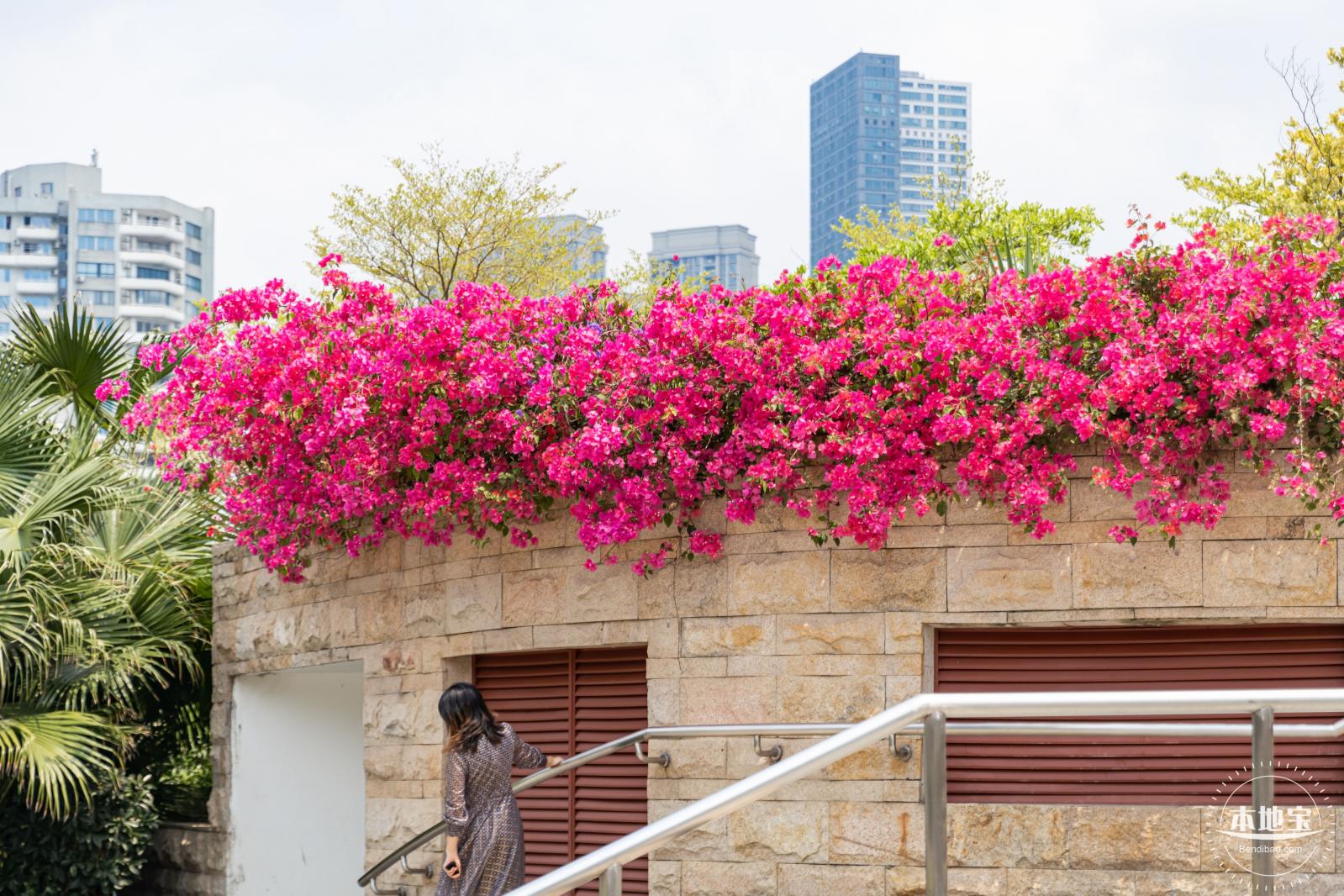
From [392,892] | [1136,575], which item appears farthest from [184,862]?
[1136,575]

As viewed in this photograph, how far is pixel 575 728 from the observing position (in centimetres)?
946

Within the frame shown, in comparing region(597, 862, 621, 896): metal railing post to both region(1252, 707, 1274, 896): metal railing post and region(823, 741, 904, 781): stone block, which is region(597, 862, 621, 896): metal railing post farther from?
region(823, 741, 904, 781): stone block

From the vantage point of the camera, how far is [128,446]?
1388cm

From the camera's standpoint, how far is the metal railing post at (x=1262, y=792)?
3.71 m

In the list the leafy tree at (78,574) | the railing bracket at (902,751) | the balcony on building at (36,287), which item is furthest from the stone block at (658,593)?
the balcony on building at (36,287)

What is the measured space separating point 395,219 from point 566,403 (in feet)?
70.5

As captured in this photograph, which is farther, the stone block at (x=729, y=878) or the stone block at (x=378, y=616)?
the stone block at (x=378, y=616)

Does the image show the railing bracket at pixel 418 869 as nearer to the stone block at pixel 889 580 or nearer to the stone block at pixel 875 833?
the stone block at pixel 875 833

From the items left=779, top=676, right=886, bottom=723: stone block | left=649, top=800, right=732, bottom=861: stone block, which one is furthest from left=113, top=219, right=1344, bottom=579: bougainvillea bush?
left=649, top=800, right=732, bottom=861: stone block

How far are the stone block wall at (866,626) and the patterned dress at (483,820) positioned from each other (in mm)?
962

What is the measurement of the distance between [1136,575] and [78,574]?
27.3 ft

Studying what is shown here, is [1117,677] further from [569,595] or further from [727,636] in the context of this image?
[569,595]

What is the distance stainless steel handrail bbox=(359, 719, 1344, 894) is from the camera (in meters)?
4.15

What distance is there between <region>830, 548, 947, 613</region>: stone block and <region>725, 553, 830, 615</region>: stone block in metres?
0.07
